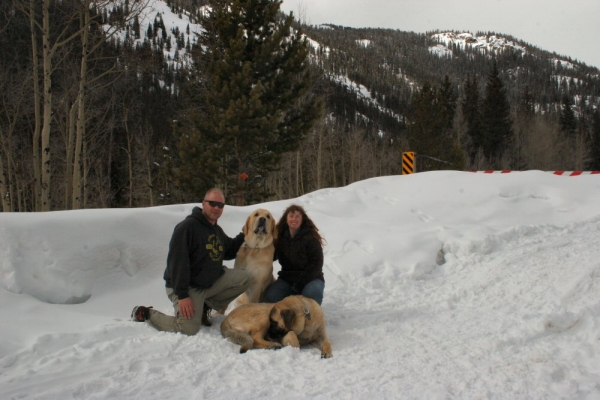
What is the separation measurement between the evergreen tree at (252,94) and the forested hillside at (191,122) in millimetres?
48

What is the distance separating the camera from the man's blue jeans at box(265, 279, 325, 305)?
4.32 m

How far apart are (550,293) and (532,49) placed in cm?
21643

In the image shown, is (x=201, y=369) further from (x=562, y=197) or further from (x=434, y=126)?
(x=434, y=126)

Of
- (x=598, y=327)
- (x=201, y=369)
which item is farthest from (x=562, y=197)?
(x=201, y=369)

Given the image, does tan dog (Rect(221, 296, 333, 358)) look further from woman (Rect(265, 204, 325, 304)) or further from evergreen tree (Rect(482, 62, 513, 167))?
evergreen tree (Rect(482, 62, 513, 167))

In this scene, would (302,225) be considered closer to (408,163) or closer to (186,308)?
(186,308)

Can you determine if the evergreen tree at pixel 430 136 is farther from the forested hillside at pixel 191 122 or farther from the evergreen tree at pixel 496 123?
the evergreen tree at pixel 496 123

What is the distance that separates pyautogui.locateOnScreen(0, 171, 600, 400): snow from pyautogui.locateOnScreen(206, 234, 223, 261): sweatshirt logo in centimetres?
82

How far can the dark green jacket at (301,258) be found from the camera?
14.6 feet

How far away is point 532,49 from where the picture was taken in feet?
599

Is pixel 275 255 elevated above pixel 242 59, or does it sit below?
below

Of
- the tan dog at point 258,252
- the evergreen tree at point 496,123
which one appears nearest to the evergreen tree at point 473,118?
the evergreen tree at point 496,123

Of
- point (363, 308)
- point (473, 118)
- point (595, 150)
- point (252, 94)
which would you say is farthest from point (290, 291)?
point (595, 150)

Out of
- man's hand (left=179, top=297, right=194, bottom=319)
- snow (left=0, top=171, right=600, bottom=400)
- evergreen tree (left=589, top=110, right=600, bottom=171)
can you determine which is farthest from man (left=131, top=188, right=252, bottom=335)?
evergreen tree (left=589, top=110, right=600, bottom=171)
